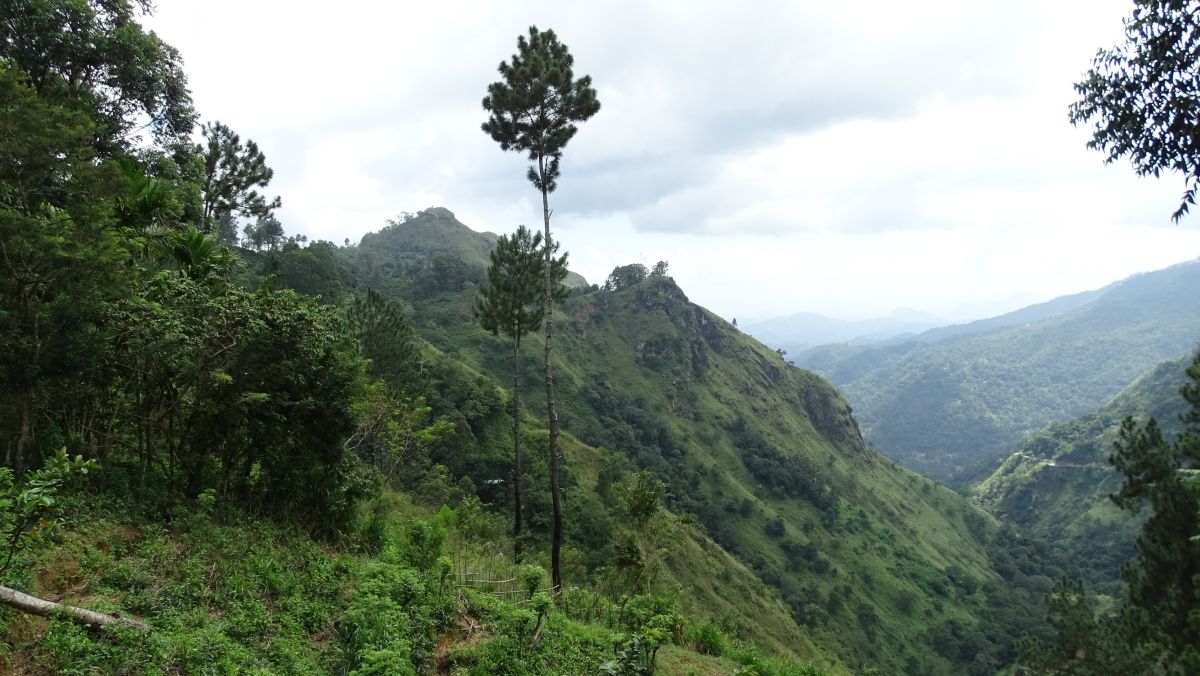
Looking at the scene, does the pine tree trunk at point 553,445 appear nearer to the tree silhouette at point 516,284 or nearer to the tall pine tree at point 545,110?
the tall pine tree at point 545,110

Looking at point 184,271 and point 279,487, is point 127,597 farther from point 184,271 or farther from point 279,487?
point 184,271

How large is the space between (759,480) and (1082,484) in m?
90.2

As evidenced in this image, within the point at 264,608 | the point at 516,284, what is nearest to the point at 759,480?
the point at 516,284

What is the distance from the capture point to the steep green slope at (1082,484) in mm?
103250

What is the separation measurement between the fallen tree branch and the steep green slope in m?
120

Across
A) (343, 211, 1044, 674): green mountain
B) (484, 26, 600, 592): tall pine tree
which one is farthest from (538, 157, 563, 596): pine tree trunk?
(343, 211, 1044, 674): green mountain

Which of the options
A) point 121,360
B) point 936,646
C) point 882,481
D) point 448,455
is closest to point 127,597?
point 121,360

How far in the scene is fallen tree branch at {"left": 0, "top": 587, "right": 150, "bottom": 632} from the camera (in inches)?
217

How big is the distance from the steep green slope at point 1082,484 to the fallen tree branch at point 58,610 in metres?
120

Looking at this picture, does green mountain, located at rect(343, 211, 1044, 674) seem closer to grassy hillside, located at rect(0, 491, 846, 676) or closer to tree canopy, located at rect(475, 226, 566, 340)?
tree canopy, located at rect(475, 226, 566, 340)

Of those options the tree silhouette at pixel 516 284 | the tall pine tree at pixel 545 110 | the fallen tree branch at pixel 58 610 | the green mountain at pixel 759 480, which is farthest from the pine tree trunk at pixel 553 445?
the green mountain at pixel 759 480

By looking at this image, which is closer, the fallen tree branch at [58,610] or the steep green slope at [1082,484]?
the fallen tree branch at [58,610]

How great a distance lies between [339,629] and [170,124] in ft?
68.0

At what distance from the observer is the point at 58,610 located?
5668mm
